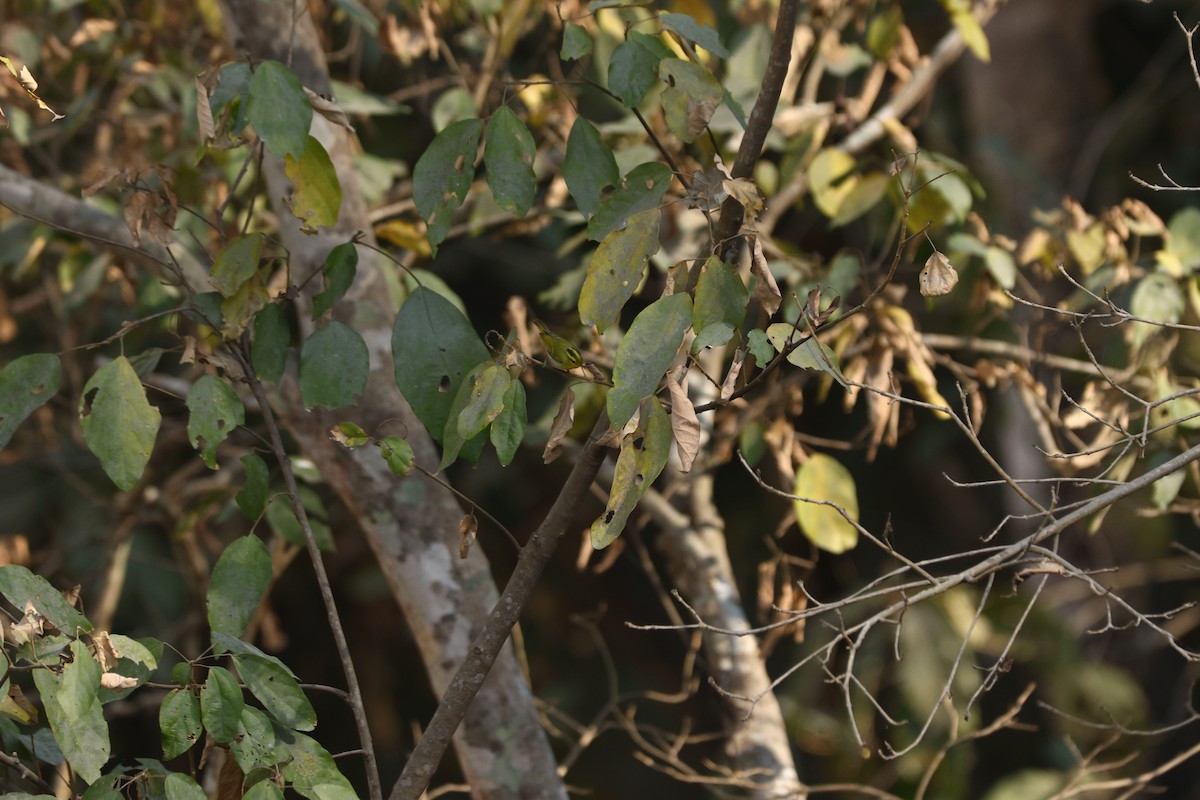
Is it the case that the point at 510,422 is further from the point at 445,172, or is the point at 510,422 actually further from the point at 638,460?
the point at 445,172

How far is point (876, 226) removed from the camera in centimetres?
221

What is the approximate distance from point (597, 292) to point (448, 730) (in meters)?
0.44

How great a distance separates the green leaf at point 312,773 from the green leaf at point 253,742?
0.02 m

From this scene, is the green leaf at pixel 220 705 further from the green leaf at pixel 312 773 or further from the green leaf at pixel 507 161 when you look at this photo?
the green leaf at pixel 507 161

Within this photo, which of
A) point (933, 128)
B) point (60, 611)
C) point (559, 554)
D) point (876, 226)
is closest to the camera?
point (60, 611)

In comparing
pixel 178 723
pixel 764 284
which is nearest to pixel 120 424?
pixel 178 723

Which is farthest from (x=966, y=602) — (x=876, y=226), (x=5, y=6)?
(x=5, y=6)

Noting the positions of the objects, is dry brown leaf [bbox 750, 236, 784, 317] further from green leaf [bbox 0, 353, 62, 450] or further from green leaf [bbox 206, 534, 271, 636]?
green leaf [bbox 0, 353, 62, 450]

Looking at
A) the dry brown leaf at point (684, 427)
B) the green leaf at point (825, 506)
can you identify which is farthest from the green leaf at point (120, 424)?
the green leaf at point (825, 506)

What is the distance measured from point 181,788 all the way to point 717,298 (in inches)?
22.9

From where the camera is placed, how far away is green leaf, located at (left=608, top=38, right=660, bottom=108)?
117 cm

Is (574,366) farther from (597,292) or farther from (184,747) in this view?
(184,747)

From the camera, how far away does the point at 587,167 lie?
1.24m

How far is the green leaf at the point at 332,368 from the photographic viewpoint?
48.0 inches
